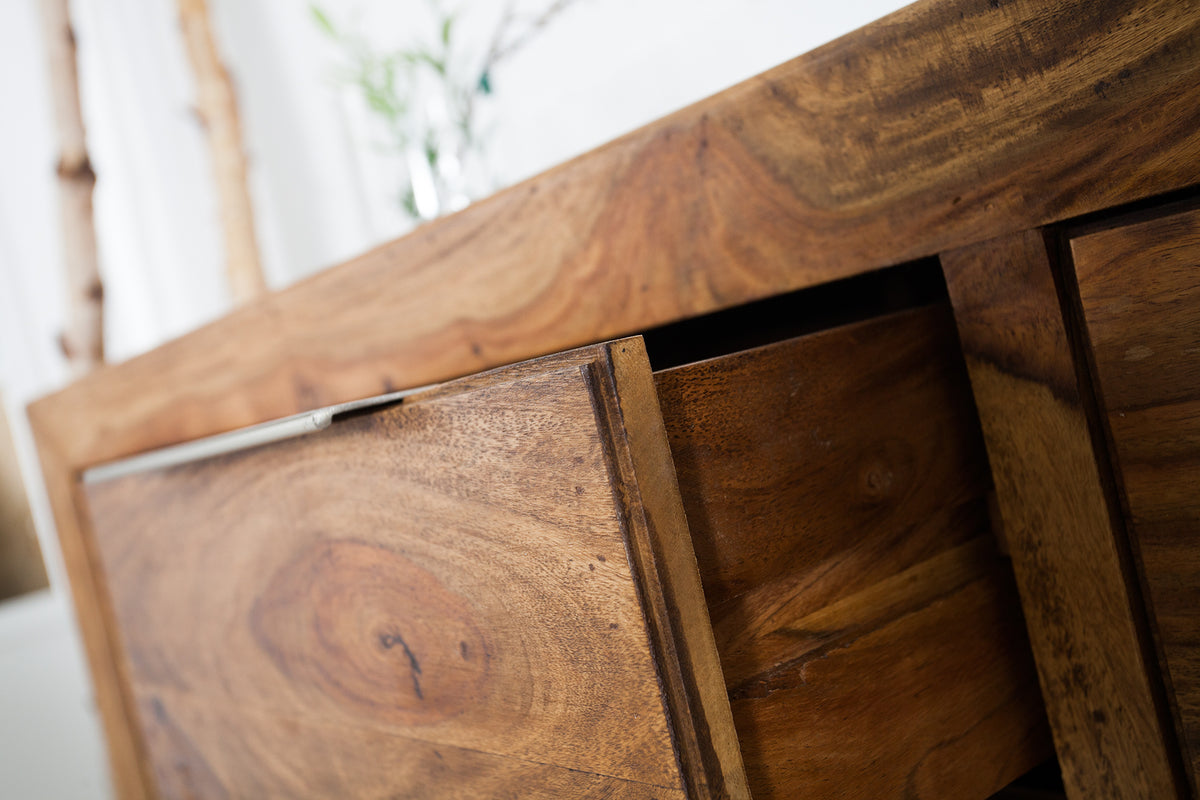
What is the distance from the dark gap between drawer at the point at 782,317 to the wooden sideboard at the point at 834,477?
0.16m

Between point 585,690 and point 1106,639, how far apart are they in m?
0.21

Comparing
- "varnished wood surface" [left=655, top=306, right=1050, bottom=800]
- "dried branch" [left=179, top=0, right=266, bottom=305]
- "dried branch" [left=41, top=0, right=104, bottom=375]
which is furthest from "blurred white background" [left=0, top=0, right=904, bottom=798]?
"varnished wood surface" [left=655, top=306, right=1050, bottom=800]

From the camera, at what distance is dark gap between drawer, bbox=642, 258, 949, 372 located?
0.57 meters

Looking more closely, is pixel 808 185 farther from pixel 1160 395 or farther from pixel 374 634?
pixel 374 634

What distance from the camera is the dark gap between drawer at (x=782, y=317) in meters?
0.57

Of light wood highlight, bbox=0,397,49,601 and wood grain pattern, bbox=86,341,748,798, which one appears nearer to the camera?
wood grain pattern, bbox=86,341,748,798

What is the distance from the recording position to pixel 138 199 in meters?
1.77

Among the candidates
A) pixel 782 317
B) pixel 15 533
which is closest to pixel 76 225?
pixel 15 533

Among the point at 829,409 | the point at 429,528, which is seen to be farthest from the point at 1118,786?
the point at 429,528

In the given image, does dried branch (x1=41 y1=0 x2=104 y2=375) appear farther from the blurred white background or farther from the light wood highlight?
the light wood highlight

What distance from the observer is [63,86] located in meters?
1.19

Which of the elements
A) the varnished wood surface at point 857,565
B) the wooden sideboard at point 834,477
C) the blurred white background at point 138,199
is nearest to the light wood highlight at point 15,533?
the blurred white background at point 138,199

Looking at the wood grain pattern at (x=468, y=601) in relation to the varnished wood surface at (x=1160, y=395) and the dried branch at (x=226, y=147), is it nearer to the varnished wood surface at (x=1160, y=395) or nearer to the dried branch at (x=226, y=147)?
the varnished wood surface at (x=1160, y=395)

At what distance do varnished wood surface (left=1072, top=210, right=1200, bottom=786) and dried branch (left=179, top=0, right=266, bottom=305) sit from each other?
1280mm
